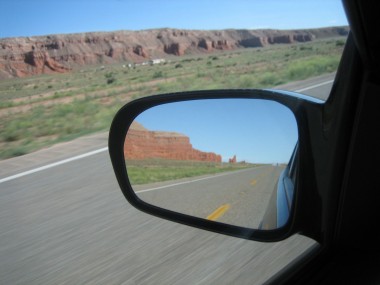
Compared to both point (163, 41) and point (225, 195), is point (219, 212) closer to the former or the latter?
point (225, 195)

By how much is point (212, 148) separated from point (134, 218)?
2.25 metres

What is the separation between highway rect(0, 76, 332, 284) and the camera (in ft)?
9.70

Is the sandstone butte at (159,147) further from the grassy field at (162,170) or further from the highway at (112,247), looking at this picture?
the highway at (112,247)

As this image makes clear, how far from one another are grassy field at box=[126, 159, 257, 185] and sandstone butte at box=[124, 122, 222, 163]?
2.1 inches

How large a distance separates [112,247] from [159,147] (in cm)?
104

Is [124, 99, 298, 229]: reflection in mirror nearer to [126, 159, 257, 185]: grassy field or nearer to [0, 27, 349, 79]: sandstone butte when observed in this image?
[126, 159, 257, 185]: grassy field

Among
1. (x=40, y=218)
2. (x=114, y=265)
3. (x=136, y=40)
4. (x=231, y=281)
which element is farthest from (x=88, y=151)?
(x=136, y=40)

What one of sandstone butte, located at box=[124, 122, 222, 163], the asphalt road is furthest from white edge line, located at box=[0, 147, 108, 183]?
sandstone butte, located at box=[124, 122, 222, 163]

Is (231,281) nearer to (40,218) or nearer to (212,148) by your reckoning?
(212,148)

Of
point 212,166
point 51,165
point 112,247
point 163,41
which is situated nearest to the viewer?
point 212,166

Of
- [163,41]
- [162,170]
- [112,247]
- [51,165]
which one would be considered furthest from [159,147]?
[163,41]

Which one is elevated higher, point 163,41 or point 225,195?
point 163,41

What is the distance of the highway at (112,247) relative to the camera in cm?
296

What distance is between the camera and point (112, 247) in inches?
144
